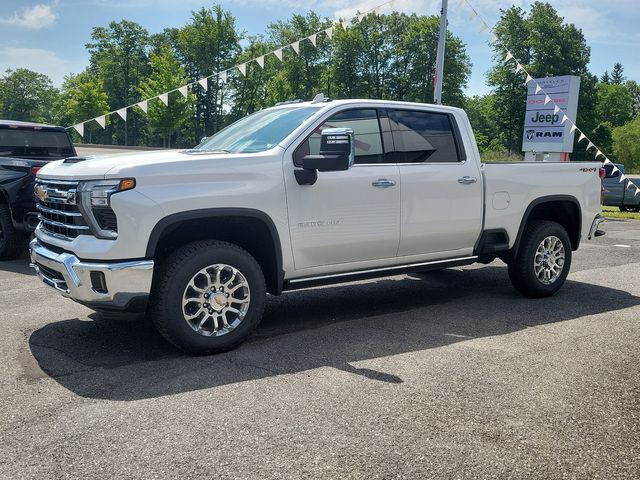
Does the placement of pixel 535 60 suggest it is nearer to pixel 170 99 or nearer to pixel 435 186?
pixel 170 99

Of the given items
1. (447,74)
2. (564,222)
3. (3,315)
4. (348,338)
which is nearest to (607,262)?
(564,222)

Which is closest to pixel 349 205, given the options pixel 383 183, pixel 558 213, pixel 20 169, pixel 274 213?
pixel 383 183

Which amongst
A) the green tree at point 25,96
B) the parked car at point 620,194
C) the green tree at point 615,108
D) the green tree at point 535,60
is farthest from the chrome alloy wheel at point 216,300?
the green tree at point 25,96

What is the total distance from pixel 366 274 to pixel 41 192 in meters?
2.76

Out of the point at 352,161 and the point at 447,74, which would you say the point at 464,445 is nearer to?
the point at 352,161

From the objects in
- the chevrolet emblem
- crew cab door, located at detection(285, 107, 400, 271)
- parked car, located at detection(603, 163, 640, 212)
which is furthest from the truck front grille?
parked car, located at detection(603, 163, 640, 212)

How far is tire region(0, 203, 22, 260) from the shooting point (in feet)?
27.5

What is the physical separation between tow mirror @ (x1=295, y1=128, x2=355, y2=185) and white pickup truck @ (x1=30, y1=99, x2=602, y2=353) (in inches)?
0.4

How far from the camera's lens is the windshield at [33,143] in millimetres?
8742

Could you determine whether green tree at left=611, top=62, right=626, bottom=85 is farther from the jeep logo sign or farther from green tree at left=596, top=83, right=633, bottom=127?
the jeep logo sign

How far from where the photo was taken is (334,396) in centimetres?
378

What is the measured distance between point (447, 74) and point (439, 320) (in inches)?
2542

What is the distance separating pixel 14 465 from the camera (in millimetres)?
2896

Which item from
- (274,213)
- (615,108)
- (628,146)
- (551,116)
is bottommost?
(274,213)
